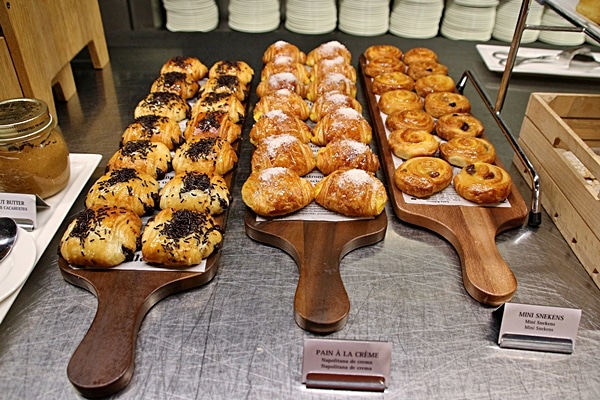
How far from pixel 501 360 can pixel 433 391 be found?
0.23 m

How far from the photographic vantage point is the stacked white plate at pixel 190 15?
3.57m

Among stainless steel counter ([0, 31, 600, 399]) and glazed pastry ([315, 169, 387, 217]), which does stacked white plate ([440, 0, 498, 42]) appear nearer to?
stainless steel counter ([0, 31, 600, 399])

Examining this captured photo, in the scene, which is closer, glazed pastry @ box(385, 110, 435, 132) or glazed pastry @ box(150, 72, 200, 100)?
glazed pastry @ box(385, 110, 435, 132)

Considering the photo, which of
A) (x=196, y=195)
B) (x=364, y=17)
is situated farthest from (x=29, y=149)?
(x=364, y=17)

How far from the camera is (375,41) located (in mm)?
3568

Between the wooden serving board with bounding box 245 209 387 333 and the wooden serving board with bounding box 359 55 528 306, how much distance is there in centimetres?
15

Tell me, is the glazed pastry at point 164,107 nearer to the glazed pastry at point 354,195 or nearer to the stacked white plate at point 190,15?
the glazed pastry at point 354,195

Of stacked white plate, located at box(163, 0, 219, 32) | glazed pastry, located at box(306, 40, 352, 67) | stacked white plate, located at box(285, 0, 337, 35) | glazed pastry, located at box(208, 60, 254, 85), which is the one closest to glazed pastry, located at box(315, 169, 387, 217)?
glazed pastry, located at box(208, 60, 254, 85)

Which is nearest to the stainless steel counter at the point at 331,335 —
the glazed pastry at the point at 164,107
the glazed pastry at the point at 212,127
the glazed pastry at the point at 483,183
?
the glazed pastry at the point at 483,183

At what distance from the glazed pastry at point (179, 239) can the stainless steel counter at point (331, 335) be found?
0.12 meters

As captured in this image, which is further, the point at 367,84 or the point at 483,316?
the point at 367,84

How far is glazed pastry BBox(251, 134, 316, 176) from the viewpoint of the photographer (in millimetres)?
1920

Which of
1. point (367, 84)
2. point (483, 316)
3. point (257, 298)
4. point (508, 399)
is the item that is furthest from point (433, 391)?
point (367, 84)

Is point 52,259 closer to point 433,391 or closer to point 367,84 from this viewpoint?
point 433,391
